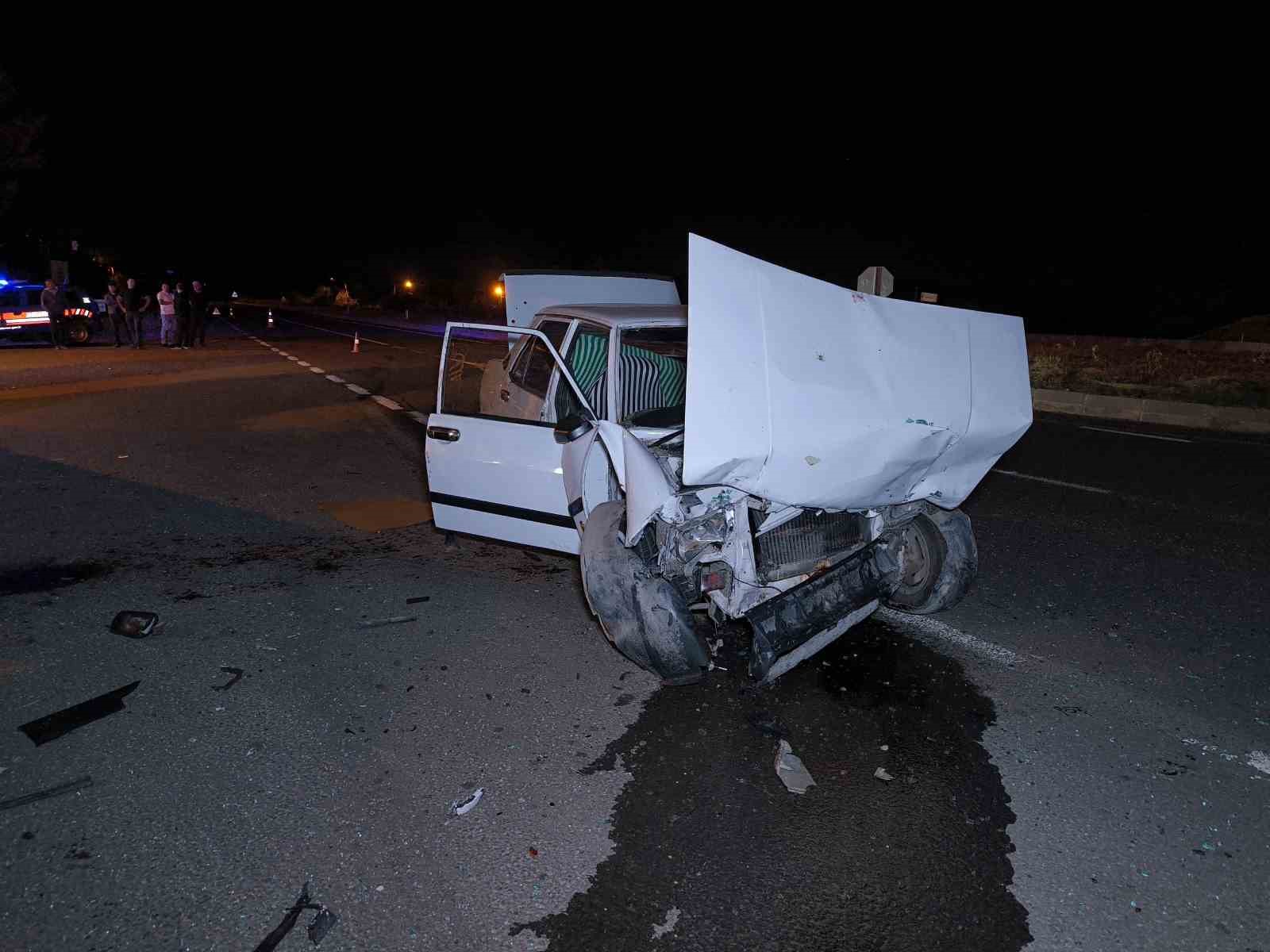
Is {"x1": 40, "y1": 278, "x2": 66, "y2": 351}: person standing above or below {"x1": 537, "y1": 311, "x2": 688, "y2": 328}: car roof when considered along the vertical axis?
above

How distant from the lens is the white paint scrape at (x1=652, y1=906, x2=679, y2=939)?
2494 mm

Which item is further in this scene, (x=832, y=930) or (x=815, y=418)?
(x=815, y=418)

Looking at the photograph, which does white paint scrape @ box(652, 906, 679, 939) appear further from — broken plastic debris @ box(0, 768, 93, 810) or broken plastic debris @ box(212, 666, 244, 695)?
broken plastic debris @ box(212, 666, 244, 695)

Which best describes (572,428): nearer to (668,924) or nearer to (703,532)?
(703,532)

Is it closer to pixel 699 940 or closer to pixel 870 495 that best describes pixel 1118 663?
pixel 870 495

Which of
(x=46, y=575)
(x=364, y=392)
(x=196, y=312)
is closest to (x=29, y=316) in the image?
(x=196, y=312)

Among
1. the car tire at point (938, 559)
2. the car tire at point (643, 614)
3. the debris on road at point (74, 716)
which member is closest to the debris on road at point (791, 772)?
the car tire at point (643, 614)

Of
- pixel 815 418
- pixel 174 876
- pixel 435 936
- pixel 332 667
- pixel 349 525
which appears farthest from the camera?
pixel 349 525

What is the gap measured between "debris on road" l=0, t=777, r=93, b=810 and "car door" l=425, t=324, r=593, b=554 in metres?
2.50

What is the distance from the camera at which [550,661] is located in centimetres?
427

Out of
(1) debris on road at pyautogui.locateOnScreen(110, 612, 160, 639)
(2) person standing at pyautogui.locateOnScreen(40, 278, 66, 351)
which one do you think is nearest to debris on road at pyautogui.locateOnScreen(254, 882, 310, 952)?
(1) debris on road at pyautogui.locateOnScreen(110, 612, 160, 639)

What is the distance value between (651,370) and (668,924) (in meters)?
3.35

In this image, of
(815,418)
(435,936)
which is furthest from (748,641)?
(435,936)

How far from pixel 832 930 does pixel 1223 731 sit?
7.47ft
